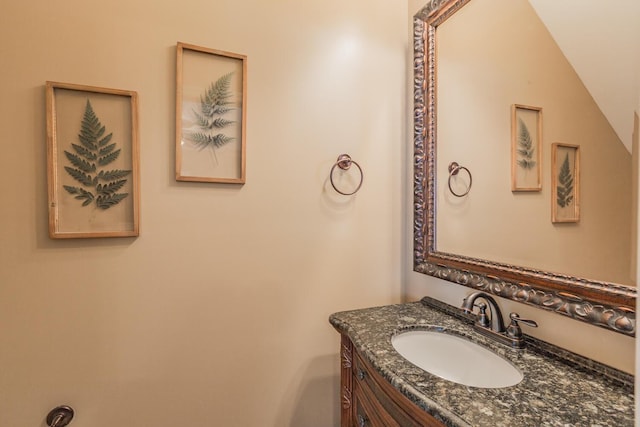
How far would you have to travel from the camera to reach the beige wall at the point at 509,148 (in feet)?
2.54

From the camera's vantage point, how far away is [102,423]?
107 centimetres

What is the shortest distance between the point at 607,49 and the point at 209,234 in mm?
1375

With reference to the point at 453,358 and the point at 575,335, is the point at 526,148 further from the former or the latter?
the point at 453,358

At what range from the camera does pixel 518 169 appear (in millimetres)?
1010

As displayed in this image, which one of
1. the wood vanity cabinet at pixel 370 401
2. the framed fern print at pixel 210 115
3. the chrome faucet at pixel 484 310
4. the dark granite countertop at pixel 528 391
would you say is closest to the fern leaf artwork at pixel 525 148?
the chrome faucet at pixel 484 310

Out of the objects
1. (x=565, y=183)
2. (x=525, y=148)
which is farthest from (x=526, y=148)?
(x=565, y=183)

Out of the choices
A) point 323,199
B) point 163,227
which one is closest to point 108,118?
point 163,227

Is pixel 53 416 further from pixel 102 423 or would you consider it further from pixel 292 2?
pixel 292 2

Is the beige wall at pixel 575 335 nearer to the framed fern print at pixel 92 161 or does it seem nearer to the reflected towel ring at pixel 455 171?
the reflected towel ring at pixel 455 171

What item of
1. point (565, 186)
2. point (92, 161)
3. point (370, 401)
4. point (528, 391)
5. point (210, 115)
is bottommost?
point (370, 401)

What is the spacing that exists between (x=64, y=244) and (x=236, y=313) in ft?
2.16

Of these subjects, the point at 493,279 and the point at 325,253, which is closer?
the point at 493,279

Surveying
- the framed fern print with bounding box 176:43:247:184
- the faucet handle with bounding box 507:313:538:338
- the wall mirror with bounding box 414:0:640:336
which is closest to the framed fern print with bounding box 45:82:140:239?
the framed fern print with bounding box 176:43:247:184

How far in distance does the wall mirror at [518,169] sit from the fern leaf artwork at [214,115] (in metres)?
0.86
